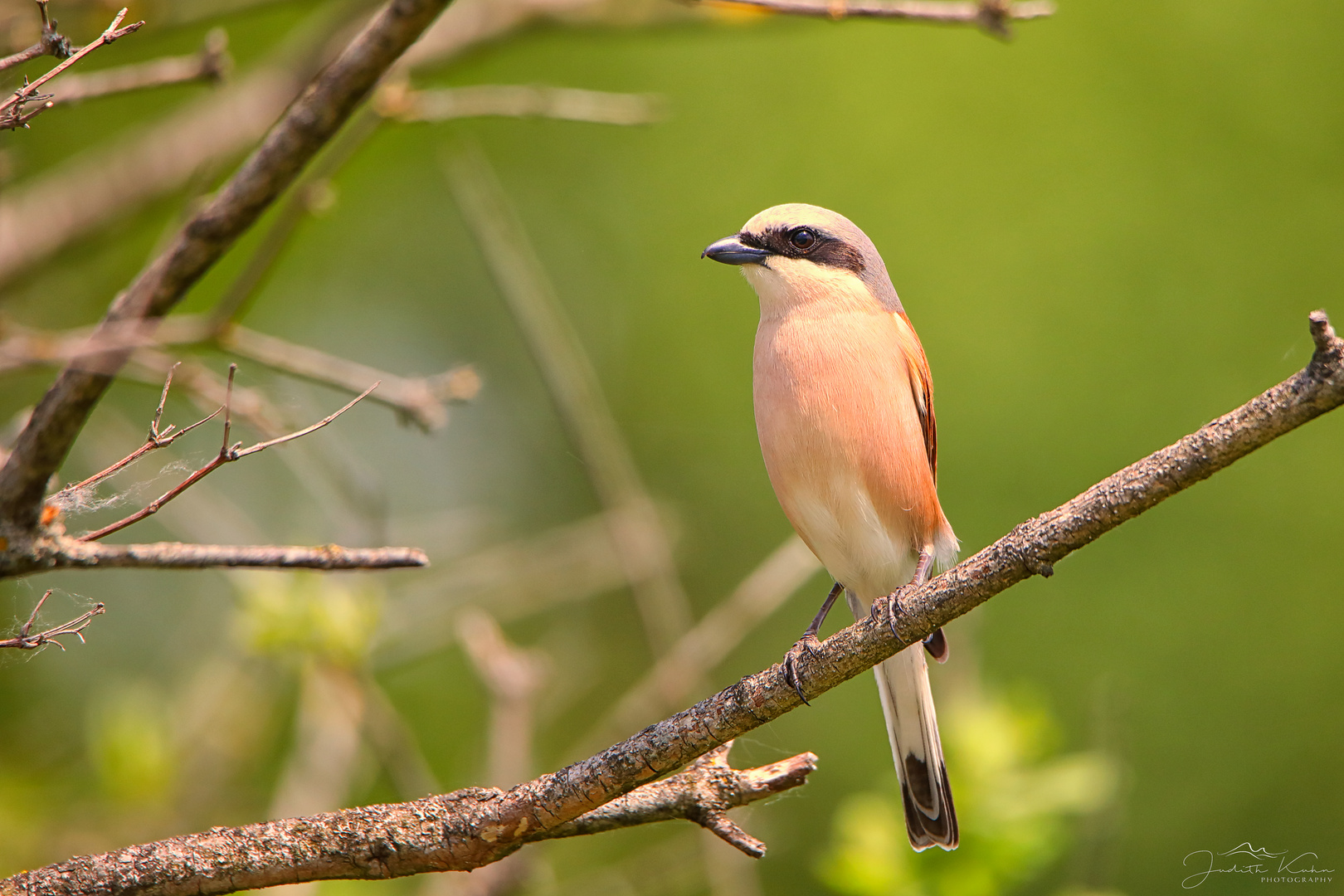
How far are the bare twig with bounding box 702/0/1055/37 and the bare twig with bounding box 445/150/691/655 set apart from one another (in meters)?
1.49

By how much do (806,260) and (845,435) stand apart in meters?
0.75

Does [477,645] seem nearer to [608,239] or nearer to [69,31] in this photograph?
[69,31]

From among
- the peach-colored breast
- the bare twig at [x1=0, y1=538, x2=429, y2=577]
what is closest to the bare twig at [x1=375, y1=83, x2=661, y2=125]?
the peach-colored breast

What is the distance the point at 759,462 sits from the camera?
9.15 m

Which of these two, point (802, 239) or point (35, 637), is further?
point (802, 239)

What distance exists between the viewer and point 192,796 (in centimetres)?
492

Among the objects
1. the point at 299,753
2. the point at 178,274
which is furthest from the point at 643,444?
the point at 178,274

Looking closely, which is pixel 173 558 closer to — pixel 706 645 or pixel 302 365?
pixel 302 365

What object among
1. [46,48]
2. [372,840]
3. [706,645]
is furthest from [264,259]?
[706,645]

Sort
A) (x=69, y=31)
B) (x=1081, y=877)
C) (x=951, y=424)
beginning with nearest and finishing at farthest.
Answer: (x=69, y=31) < (x=1081, y=877) < (x=951, y=424)

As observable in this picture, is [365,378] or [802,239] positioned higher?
[802,239]

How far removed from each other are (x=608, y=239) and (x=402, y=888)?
7.19 metres

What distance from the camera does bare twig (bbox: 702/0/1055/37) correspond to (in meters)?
2.25

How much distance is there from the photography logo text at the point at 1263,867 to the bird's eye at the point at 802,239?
3.41 meters
